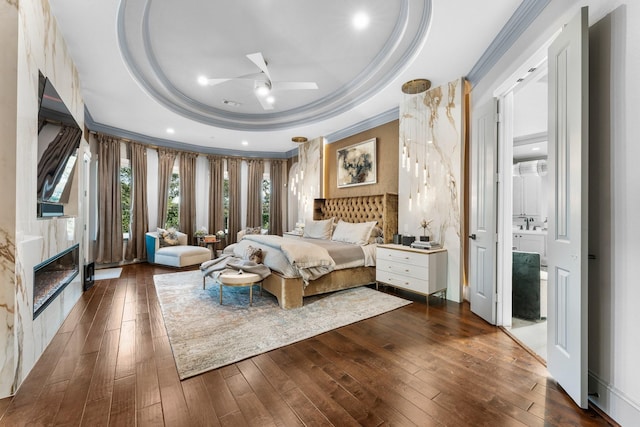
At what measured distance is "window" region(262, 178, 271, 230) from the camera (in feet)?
27.5

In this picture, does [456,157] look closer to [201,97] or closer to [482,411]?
[482,411]

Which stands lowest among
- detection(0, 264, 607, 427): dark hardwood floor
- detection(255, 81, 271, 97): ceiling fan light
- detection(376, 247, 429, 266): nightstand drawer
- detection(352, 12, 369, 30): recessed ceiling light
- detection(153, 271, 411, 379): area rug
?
detection(0, 264, 607, 427): dark hardwood floor

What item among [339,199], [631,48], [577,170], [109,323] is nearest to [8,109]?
[109,323]

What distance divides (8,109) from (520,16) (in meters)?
4.16

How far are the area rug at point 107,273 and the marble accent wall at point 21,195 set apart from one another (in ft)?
9.42

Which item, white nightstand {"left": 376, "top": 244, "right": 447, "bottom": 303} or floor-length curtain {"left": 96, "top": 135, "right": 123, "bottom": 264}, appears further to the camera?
floor-length curtain {"left": 96, "top": 135, "right": 123, "bottom": 264}

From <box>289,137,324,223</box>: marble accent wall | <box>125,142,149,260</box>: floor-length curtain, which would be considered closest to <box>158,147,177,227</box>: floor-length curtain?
<box>125,142,149,260</box>: floor-length curtain

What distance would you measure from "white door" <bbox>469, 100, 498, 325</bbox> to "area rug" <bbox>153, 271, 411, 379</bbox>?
0.97 meters

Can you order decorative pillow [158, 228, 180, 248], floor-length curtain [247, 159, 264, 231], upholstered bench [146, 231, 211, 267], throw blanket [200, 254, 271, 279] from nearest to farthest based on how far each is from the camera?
throw blanket [200, 254, 271, 279] < upholstered bench [146, 231, 211, 267] < decorative pillow [158, 228, 180, 248] < floor-length curtain [247, 159, 264, 231]

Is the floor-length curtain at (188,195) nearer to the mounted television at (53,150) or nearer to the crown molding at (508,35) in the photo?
the mounted television at (53,150)

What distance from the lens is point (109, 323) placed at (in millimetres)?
2979

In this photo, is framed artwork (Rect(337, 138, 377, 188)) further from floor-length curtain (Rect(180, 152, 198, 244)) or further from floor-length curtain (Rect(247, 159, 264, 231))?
floor-length curtain (Rect(180, 152, 198, 244))

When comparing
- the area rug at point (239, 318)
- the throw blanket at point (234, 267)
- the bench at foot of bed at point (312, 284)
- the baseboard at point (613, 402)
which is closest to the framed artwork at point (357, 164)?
the bench at foot of bed at point (312, 284)

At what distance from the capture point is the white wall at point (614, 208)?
1534mm
